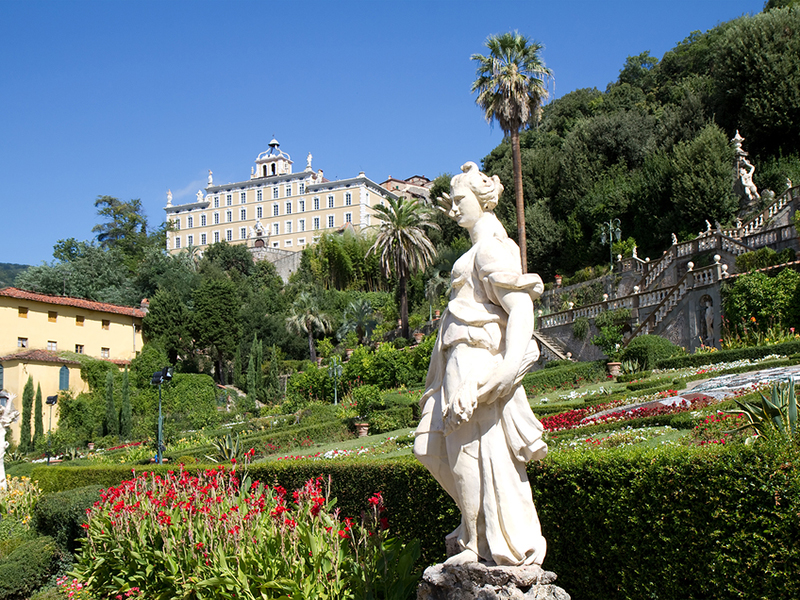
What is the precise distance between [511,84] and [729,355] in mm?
15990

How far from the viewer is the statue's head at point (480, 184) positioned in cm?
441

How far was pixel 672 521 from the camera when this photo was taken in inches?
184

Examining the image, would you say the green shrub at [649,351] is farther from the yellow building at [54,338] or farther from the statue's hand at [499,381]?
the yellow building at [54,338]

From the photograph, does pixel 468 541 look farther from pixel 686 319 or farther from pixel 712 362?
pixel 686 319

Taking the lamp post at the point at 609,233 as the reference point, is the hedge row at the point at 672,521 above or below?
below

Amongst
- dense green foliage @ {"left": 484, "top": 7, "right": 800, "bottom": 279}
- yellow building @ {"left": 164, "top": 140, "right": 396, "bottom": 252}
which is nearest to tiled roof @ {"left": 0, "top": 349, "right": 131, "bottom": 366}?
dense green foliage @ {"left": 484, "top": 7, "right": 800, "bottom": 279}

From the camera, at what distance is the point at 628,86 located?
46625 mm

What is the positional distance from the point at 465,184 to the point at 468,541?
7.35 ft

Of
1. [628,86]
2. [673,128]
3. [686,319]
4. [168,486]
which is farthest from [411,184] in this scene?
[168,486]

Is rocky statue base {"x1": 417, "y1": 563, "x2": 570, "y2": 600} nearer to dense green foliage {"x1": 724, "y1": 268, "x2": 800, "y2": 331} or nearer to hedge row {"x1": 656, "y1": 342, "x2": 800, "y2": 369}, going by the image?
hedge row {"x1": 656, "y1": 342, "x2": 800, "y2": 369}

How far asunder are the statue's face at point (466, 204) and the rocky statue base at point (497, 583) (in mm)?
2143

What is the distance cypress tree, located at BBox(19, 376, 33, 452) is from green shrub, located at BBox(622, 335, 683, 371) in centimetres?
2664

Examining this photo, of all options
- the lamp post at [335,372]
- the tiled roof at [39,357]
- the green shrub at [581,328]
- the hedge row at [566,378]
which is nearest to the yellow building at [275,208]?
the tiled roof at [39,357]

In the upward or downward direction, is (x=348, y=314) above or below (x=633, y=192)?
below
